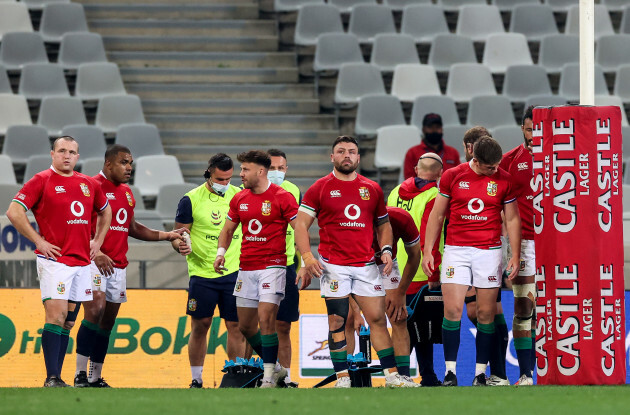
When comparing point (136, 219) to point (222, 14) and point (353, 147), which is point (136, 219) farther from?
point (222, 14)

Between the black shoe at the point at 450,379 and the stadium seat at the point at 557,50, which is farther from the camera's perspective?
the stadium seat at the point at 557,50

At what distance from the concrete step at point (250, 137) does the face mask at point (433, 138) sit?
9.72 ft

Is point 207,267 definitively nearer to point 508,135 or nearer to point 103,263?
point 103,263

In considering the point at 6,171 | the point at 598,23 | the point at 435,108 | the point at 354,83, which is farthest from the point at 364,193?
the point at 598,23

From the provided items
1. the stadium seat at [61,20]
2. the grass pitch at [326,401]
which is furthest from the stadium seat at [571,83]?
the grass pitch at [326,401]

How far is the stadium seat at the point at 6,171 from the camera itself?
14.1m

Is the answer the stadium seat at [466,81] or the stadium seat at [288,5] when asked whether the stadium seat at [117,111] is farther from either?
the stadium seat at [466,81]

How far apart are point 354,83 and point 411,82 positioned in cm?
85

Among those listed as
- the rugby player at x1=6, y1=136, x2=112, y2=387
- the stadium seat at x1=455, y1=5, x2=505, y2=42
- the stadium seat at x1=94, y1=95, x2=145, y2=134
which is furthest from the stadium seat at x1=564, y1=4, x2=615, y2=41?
the rugby player at x1=6, y1=136, x2=112, y2=387

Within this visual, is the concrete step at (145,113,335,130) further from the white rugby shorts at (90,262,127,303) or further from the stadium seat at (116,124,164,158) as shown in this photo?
the white rugby shorts at (90,262,127,303)

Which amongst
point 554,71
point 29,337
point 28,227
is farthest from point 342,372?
point 554,71

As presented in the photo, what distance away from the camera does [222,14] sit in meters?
17.8

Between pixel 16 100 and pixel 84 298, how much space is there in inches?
260

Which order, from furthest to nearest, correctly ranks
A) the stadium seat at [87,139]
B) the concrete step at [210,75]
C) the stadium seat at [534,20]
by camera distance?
the stadium seat at [534,20]
the concrete step at [210,75]
the stadium seat at [87,139]
